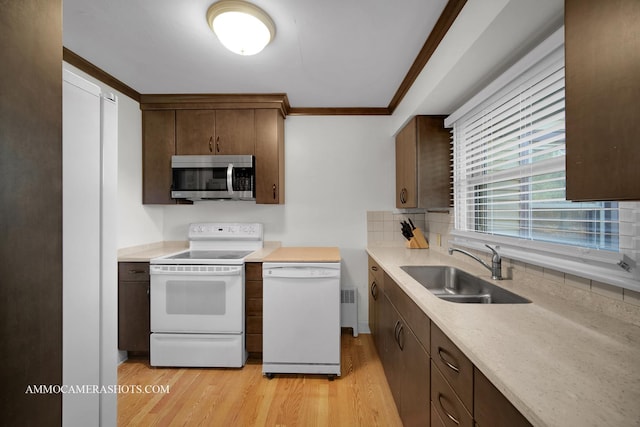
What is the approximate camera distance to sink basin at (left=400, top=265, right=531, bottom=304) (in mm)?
1474

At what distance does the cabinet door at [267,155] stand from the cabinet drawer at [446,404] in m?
1.99

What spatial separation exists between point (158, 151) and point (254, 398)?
7.67ft

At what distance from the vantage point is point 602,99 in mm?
624

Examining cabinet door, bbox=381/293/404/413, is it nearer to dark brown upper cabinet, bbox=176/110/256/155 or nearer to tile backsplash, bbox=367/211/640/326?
tile backsplash, bbox=367/211/640/326

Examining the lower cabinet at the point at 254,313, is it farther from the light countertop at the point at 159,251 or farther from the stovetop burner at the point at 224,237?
the stovetop burner at the point at 224,237

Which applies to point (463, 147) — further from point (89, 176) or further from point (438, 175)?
point (89, 176)

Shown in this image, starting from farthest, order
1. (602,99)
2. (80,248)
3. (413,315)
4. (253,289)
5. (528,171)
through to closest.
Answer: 1. (253,289)
2. (528,171)
3. (413,315)
4. (80,248)
5. (602,99)

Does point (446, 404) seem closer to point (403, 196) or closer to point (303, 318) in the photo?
point (303, 318)

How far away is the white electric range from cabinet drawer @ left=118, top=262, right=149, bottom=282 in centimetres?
12

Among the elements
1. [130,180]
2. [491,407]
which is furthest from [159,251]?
[491,407]

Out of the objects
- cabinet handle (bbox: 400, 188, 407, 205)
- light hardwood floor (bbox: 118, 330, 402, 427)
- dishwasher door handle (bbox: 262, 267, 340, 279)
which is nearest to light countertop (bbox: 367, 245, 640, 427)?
dishwasher door handle (bbox: 262, 267, 340, 279)

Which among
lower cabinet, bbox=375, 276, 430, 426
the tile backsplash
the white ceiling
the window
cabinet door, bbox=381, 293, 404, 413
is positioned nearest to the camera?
the tile backsplash

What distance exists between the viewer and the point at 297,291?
2.11m

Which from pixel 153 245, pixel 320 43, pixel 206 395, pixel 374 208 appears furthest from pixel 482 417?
pixel 153 245
